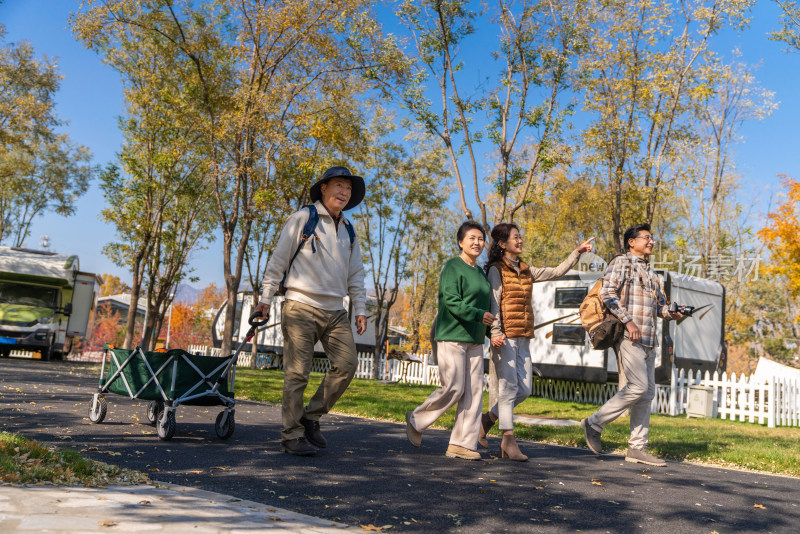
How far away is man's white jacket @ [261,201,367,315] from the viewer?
213 inches

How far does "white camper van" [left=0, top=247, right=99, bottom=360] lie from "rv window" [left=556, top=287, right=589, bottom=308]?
47.5ft

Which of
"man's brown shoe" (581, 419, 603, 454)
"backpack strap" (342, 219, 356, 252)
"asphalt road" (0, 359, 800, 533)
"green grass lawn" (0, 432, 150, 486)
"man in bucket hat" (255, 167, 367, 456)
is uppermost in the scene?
"backpack strap" (342, 219, 356, 252)

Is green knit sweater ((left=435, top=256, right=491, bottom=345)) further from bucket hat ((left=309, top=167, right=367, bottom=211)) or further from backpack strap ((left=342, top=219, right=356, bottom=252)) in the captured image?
bucket hat ((left=309, top=167, right=367, bottom=211))

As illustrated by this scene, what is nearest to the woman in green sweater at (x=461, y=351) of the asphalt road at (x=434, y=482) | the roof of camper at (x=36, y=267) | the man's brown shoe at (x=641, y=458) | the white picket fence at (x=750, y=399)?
the asphalt road at (x=434, y=482)

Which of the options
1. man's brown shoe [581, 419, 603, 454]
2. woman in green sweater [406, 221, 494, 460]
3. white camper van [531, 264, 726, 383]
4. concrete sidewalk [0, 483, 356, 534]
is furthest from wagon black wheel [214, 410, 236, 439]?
white camper van [531, 264, 726, 383]

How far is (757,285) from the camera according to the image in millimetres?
35438

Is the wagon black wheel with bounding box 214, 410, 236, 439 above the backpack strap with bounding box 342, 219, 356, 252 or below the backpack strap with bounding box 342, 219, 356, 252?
below

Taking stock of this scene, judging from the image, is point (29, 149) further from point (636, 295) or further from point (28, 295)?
point (636, 295)

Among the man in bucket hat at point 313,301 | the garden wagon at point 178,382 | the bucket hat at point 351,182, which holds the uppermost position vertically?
the bucket hat at point 351,182

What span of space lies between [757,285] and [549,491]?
3594 cm

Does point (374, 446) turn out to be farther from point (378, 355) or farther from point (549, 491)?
point (378, 355)

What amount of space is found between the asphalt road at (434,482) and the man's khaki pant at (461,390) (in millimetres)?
267

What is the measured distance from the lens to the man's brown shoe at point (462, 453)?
548 cm

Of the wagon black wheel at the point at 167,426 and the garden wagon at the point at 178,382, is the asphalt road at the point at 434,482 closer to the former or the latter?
the wagon black wheel at the point at 167,426
